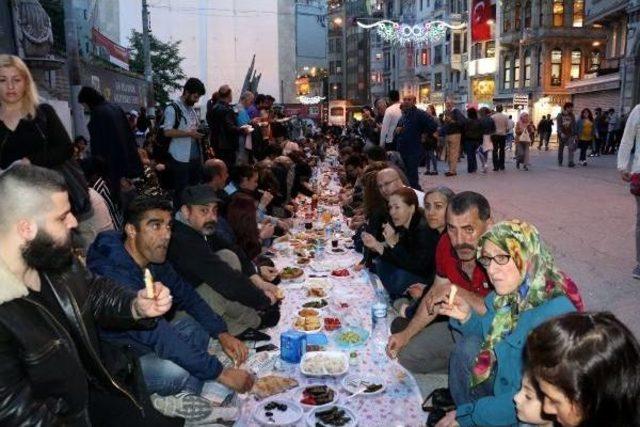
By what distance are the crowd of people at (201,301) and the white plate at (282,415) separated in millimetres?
195

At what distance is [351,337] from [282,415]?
1.12 meters

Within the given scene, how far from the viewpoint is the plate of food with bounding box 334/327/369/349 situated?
4090 millimetres

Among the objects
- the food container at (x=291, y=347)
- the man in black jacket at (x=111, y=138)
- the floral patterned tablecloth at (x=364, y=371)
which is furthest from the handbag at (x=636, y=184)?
the man in black jacket at (x=111, y=138)

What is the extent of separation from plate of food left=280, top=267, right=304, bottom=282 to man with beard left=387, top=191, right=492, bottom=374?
2017 mm

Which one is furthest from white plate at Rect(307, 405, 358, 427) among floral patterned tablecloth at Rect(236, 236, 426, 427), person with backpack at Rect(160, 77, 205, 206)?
person with backpack at Rect(160, 77, 205, 206)

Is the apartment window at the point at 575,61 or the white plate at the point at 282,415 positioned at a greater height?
the apartment window at the point at 575,61

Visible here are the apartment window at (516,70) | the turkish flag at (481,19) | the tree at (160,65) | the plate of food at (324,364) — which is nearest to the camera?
the plate of food at (324,364)

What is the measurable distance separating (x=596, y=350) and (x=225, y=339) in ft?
8.99

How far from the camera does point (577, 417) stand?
1759 mm

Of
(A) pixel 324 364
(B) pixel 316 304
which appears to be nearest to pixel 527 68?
(B) pixel 316 304

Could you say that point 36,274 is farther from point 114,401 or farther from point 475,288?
point 475,288

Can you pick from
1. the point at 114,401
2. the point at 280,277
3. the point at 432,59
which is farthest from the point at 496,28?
the point at 114,401

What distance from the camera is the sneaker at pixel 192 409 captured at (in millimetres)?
3148

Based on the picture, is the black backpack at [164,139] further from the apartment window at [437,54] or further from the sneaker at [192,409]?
the apartment window at [437,54]
